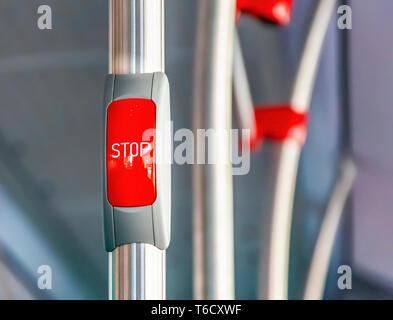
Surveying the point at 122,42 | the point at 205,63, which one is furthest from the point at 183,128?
the point at 122,42

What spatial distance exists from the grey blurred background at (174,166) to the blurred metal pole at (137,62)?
0.24 m

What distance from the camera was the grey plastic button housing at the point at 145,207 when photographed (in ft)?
1.43

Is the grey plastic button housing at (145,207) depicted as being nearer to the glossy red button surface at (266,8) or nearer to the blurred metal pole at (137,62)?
the blurred metal pole at (137,62)

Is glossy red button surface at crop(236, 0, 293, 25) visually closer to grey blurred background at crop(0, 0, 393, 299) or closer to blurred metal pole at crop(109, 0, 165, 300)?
grey blurred background at crop(0, 0, 393, 299)

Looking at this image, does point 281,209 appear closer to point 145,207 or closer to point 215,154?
point 215,154

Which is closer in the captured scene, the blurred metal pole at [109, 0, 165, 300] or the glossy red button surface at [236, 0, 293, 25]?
the blurred metal pole at [109, 0, 165, 300]

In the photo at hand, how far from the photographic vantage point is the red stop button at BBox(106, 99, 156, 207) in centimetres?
43

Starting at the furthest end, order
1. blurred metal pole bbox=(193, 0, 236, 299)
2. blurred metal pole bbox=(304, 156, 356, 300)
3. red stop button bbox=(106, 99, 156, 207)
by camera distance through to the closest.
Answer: blurred metal pole bbox=(304, 156, 356, 300)
blurred metal pole bbox=(193, 0, 236, 299)
red stop button bbox=(106, 99, 156, 207)

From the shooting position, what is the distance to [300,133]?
26.5 inches

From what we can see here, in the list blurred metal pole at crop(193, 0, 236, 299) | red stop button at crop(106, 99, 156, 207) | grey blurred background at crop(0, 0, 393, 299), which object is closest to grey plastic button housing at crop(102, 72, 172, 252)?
red stop button at crop(106, 99, 156, 207)

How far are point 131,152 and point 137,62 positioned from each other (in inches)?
3.1

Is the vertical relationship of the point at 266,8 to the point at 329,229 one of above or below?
above

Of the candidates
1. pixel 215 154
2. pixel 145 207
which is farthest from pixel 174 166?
pixel 145 207

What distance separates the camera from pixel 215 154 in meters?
0.57
